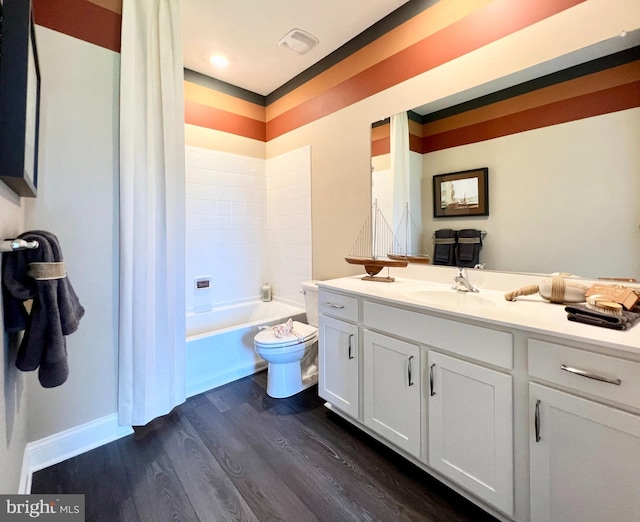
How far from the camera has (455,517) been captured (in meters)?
1.22

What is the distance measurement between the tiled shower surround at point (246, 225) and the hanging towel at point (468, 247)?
4.57 feet

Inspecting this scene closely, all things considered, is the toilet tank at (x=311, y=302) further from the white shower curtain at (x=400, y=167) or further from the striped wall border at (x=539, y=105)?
the striped wall border at (x=539, y=105)

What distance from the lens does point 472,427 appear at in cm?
120

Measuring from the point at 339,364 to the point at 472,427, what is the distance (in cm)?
77

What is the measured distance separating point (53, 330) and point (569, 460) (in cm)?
178

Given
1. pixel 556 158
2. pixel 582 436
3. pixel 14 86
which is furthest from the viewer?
pixel 556 158

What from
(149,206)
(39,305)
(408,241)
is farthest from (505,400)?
(149,206)

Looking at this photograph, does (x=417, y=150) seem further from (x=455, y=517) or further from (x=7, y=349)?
(x=7, y=349)

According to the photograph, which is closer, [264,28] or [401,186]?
[401,186]

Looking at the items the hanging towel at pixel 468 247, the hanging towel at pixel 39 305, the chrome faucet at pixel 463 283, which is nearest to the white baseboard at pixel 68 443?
the hanging towel at pixel 39 305

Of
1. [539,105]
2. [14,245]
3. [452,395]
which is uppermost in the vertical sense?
[539,105]

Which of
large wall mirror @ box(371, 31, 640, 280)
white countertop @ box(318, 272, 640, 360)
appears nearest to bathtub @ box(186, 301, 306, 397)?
white countertop @ box(318, 272, 640, 360)

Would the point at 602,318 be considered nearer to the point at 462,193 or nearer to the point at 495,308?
the point at 495,308

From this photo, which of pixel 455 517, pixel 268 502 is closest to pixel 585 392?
pixel 455 517
